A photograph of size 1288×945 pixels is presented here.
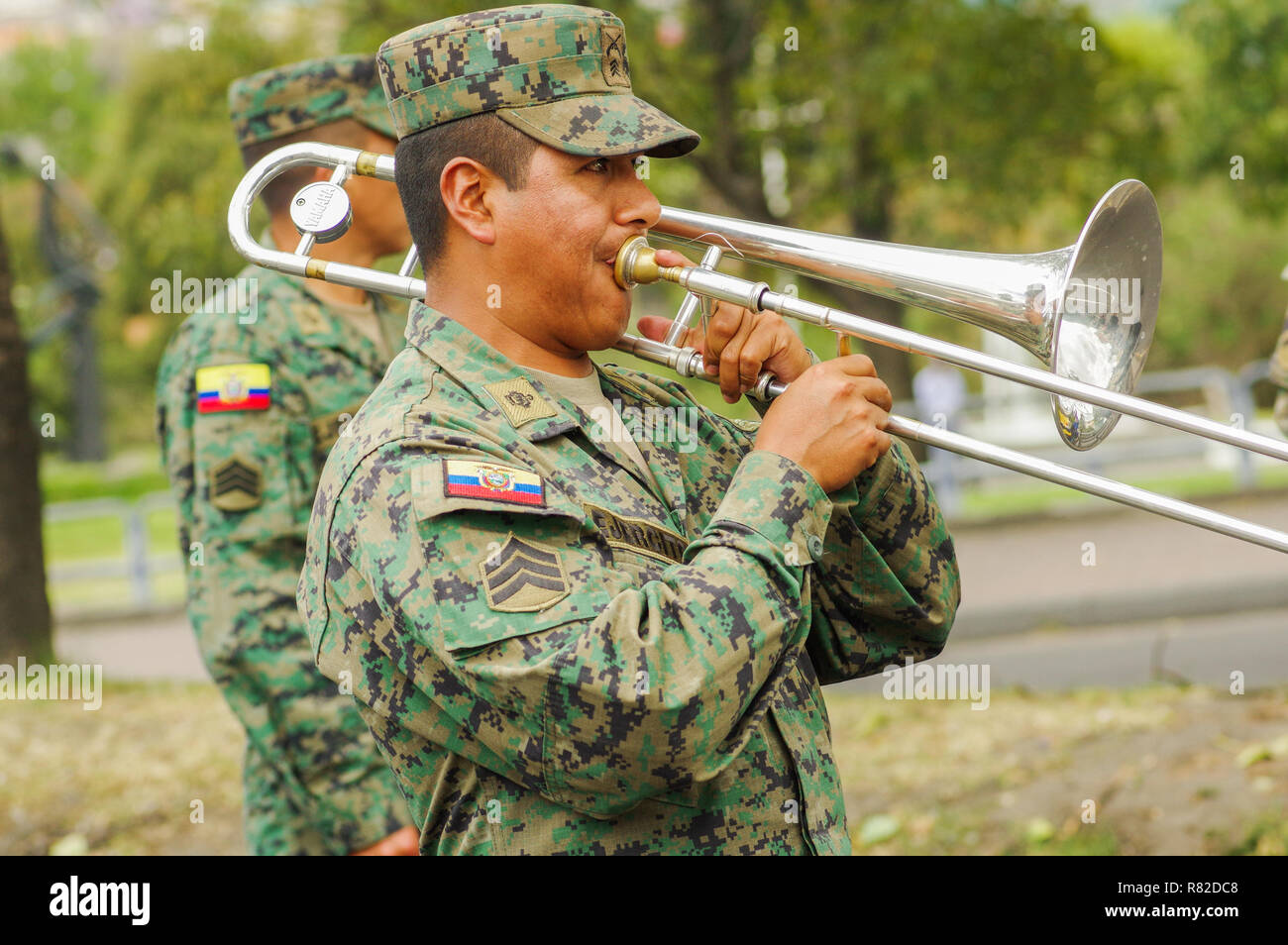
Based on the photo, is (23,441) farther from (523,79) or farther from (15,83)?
(15,83)

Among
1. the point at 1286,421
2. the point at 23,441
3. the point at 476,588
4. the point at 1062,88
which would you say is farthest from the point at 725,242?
the point at 1062,88

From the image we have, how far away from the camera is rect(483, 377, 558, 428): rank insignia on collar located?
2.08 metres

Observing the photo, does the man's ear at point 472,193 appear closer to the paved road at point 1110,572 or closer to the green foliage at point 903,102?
the paved road at point 1110,572

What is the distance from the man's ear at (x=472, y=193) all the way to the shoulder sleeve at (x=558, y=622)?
368 mm

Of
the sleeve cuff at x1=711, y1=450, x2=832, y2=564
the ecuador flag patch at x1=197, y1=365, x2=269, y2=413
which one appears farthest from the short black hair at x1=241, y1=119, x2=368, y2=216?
the sleeve cuff at x1=711, y1=450, x2=832, y2=564

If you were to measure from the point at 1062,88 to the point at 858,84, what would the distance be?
62.1 inches

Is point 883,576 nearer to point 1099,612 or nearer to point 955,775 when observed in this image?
point 955,775

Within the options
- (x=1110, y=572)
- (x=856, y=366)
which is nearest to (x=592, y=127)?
(x=856, y=366)

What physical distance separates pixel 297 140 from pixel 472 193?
1.78 meters

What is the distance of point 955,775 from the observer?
16.5 feet

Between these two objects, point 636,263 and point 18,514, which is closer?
point 636,263

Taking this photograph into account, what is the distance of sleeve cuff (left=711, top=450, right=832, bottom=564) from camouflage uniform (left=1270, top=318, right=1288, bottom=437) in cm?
211

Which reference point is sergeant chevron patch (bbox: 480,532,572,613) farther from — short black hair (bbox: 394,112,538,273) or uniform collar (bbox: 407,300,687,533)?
short black hair (bbox: 394,112,538,273)

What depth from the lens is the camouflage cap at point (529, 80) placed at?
2072mm
